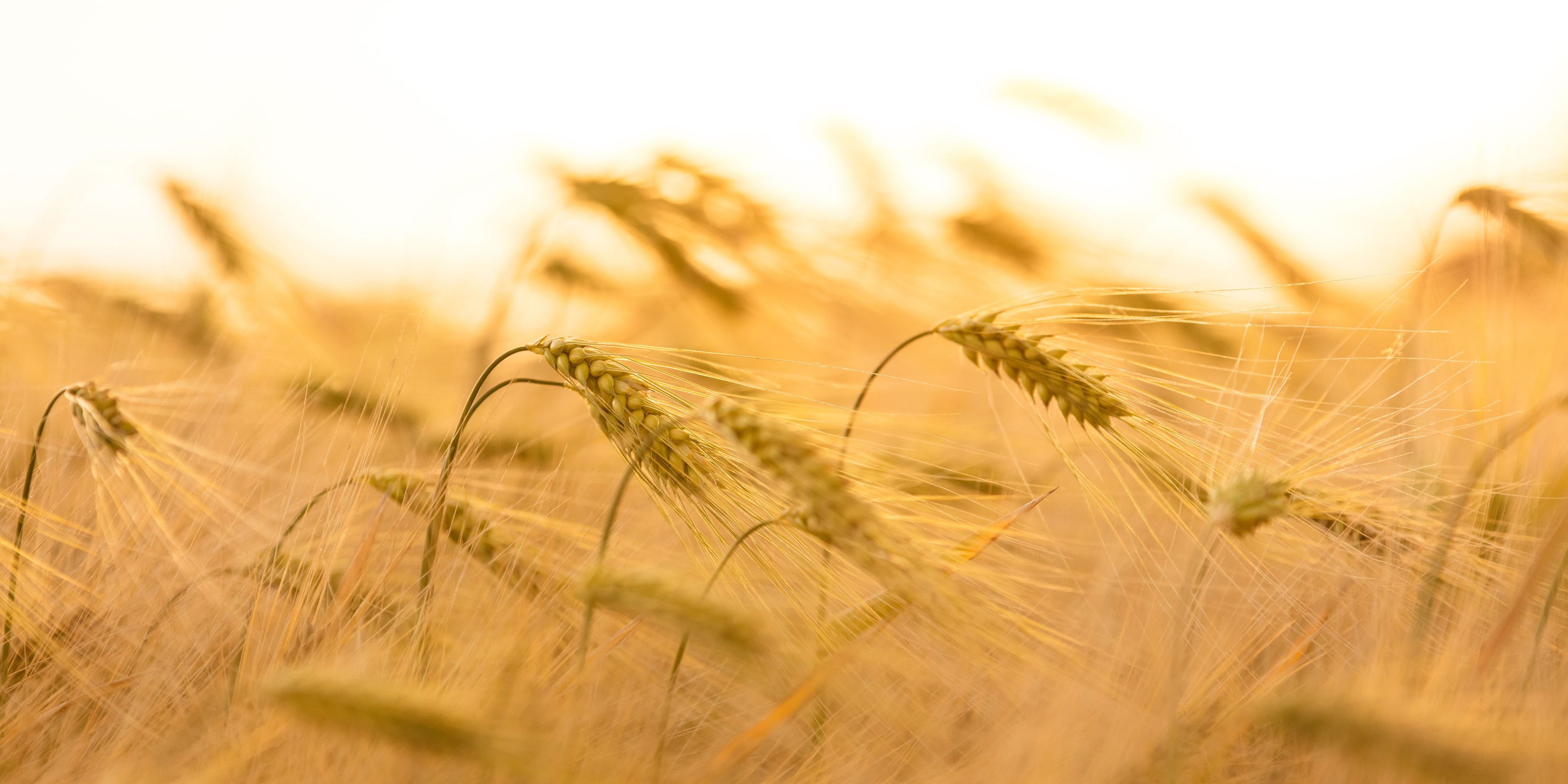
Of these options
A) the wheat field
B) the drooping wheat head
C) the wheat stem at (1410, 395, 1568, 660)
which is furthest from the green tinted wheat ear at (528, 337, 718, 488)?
the wheat stem at (1410, 395, 1568, 660)

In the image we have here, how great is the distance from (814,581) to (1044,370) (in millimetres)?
306

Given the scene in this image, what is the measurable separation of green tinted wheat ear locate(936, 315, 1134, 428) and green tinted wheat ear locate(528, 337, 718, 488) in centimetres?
28

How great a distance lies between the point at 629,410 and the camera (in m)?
0.83

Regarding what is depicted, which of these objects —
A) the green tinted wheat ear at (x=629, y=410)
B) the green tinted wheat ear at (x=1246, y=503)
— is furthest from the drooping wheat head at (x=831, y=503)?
the green tinted wheat ear at (x=1246, y=503)

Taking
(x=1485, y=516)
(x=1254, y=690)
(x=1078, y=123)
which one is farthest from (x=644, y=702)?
(x=1078, y=123)

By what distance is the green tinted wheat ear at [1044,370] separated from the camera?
892 mm

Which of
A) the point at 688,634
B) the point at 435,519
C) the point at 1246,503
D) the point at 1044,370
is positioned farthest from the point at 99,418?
the point at 1246,503

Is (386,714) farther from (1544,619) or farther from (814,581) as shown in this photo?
(1544,619)

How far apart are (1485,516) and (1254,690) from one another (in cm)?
36

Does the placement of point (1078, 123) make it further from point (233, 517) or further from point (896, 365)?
point (233, 517)

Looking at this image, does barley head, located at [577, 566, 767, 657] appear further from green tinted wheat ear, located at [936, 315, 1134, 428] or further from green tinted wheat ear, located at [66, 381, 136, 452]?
green tinted wheat ear, located at [66, 381, 136, 452]

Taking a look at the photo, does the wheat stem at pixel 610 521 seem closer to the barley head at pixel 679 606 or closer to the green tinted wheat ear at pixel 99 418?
the barley head at pixel 679 606

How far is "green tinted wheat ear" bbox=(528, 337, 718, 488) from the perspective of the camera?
2.74ft

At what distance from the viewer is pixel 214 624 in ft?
3.21
